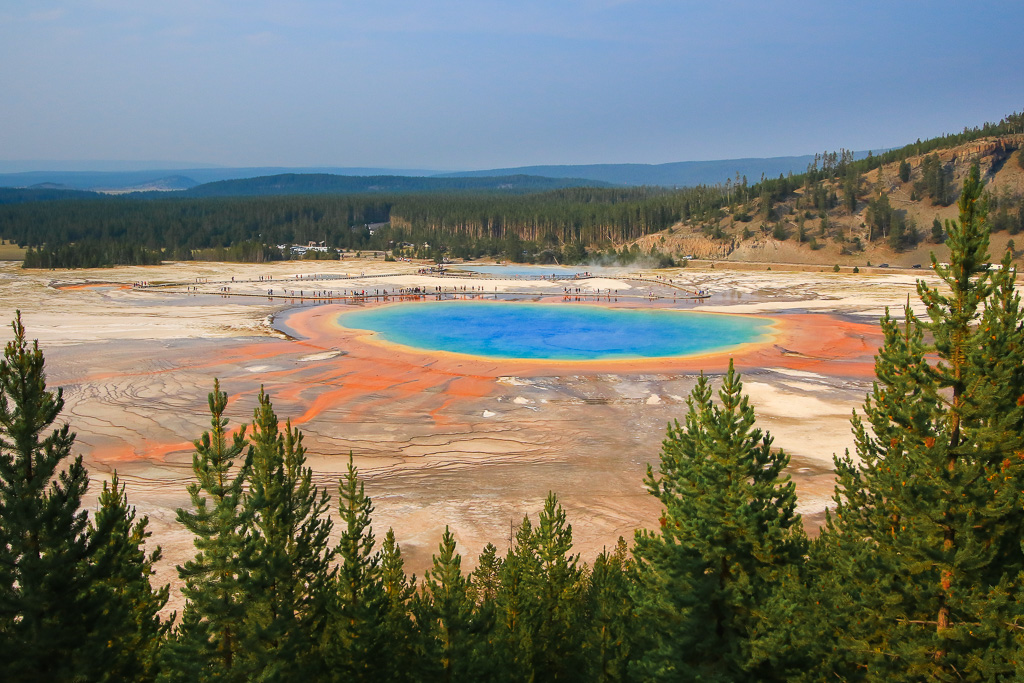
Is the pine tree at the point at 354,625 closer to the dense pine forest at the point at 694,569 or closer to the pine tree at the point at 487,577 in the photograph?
the dense pine forest at the point at 694,569

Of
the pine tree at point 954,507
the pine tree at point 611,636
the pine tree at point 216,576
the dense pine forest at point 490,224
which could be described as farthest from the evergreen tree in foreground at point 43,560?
the dense pine forest at point 490,224

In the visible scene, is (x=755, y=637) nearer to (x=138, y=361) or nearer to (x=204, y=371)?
(x=204, y=371)

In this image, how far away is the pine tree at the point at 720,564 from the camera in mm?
9977

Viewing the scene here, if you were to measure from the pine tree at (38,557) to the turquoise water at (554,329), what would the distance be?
31.3 metres

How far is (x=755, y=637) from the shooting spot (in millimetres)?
9914

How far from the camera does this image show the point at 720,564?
10.3 metres

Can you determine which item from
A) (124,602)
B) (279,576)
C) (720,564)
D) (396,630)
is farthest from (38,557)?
(720,564)

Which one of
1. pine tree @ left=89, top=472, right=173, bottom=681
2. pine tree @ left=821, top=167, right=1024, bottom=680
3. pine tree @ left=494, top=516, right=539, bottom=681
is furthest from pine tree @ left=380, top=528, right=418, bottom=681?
pine tree @ left=821, top=167, right=1024, bottom=680

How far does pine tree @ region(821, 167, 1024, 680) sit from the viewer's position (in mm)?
8891

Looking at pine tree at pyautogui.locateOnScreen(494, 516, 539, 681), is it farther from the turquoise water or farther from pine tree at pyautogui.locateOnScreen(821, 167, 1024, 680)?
the turquoise water

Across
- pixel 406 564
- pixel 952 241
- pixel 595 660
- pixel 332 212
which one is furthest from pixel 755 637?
pixel 332 212

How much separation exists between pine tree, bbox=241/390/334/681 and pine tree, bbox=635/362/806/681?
4.54m

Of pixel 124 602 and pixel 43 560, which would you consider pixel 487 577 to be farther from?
pixel 43 560

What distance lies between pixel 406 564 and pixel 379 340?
29462mm
